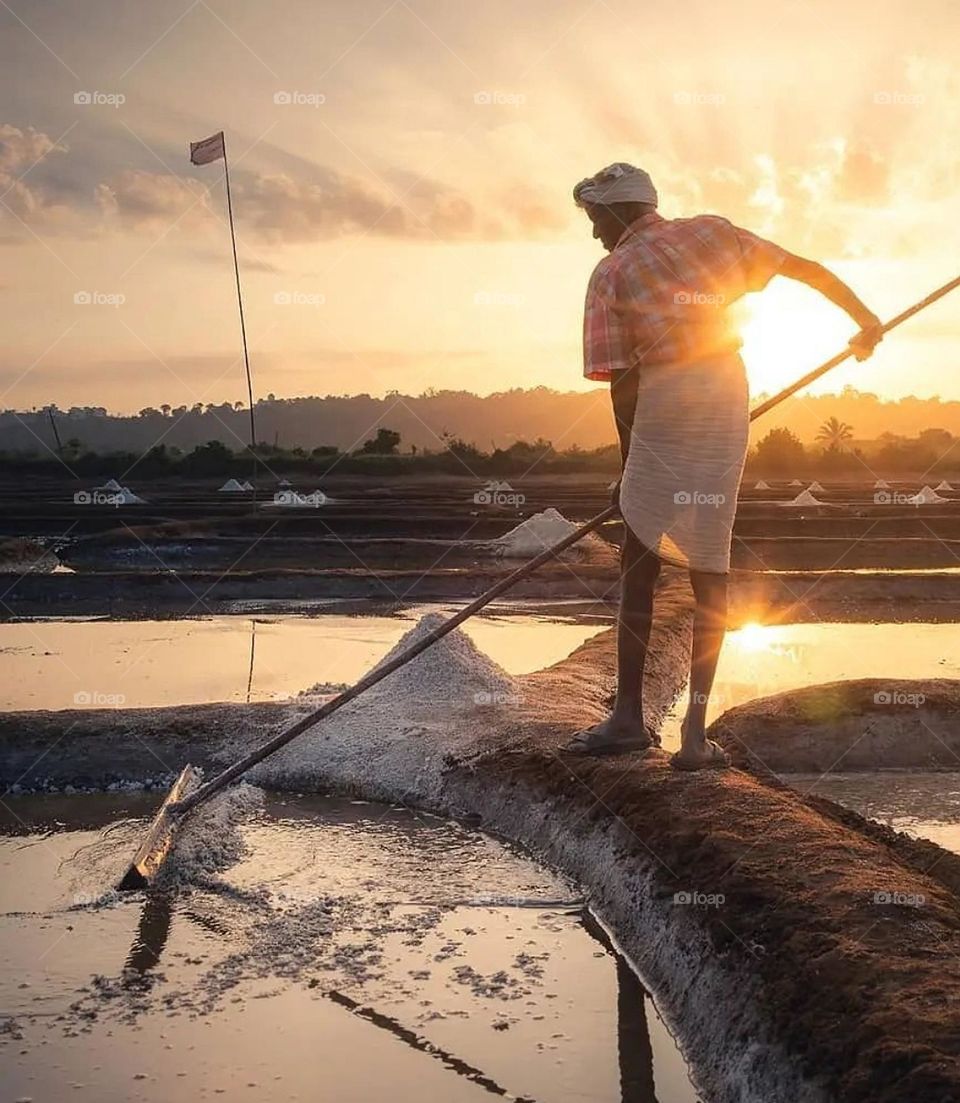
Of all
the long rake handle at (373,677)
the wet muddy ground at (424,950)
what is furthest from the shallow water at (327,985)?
the long rake handle at (373,677)

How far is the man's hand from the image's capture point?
4129 mm

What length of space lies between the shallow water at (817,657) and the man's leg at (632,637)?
7.63ft

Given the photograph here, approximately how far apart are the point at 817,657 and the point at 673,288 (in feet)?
24.5

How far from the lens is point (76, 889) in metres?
4.32

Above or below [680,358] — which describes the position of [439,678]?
below

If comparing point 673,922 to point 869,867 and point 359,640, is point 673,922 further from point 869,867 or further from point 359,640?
point 359,640

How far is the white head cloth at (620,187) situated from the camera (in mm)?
4125

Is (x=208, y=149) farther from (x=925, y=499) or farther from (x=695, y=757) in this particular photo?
(x=695, y=757)

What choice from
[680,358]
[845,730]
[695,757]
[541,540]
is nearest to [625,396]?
[680,358]

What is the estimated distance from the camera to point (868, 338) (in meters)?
4.13

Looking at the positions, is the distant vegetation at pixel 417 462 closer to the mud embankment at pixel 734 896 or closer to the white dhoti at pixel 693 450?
the mud embankment at pixel 734 896

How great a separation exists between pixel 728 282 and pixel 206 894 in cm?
229

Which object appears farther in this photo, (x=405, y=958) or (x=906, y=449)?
(x=906, y=449)

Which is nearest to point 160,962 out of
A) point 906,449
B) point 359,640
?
point 359,640
